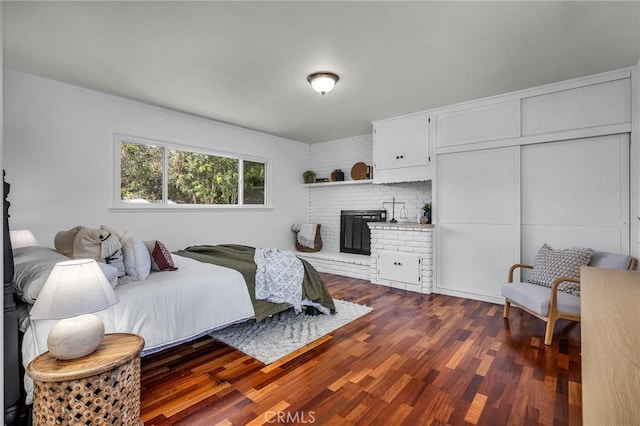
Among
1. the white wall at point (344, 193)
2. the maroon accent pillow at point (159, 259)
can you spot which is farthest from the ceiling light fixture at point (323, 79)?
the white wall at point (344, 193)

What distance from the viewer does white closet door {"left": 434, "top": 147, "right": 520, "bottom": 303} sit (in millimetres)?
3670

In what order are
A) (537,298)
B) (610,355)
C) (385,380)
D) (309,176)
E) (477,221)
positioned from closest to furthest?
(610,355) → (385,380) → (537,298) → (477,221) → (309,176)

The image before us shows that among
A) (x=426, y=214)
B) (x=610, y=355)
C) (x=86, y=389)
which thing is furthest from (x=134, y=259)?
(x=426, y=214)

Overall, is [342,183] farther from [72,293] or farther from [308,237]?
[72,293]

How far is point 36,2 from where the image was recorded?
2.04 metres

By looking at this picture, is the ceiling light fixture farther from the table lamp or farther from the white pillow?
the table lamp

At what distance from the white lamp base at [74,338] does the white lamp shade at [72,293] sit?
115 mm

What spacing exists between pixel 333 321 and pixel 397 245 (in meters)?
1.83

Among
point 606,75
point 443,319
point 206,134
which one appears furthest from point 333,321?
point 606,75

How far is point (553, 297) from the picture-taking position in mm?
2564


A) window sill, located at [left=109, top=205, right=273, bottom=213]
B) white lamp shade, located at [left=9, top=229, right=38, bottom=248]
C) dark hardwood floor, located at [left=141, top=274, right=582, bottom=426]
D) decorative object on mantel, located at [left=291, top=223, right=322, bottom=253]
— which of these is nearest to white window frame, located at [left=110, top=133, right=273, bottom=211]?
window sill, located at [left=109, top=205, right=273, bottom=213]

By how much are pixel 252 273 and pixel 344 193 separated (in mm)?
3504

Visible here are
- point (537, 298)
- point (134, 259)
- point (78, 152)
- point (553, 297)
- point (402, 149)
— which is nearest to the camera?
point (134, 259)

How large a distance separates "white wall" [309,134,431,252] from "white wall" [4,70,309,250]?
2.06m
